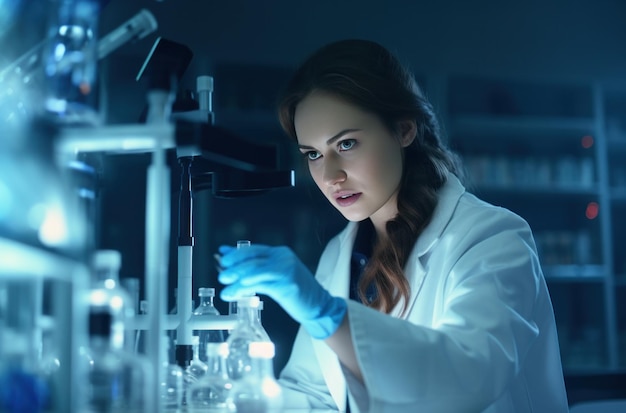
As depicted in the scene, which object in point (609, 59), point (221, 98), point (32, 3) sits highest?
point (609, 59)

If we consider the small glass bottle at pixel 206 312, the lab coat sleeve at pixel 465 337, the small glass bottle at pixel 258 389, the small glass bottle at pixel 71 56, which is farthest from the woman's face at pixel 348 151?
the small glass bottle at pixel 258 389

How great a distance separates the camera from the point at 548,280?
3.70m

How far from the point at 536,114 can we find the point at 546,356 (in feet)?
9.40

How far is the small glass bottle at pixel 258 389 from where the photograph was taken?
906 mm

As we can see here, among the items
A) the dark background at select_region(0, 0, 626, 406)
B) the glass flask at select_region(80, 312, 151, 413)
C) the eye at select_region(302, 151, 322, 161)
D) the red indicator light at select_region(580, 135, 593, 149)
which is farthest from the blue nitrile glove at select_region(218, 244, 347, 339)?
the red indicator light at select_region(580, 135, 593, 149)

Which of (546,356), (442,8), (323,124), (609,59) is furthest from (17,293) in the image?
(609,59)

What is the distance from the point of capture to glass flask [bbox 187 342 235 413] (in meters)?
1.02

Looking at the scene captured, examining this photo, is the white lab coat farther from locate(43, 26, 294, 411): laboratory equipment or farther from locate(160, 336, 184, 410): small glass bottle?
locate(43, 26, 294, 411): laboratory equipment

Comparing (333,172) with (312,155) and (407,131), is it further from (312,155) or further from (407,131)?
(407,131)

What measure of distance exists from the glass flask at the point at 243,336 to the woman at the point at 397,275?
2.4 inches

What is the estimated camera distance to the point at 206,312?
1233 mm

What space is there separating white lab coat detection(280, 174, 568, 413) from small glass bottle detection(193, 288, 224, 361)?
27 cm

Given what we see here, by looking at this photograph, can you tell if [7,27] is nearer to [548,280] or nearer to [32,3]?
[32,3]

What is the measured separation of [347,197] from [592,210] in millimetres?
2622
